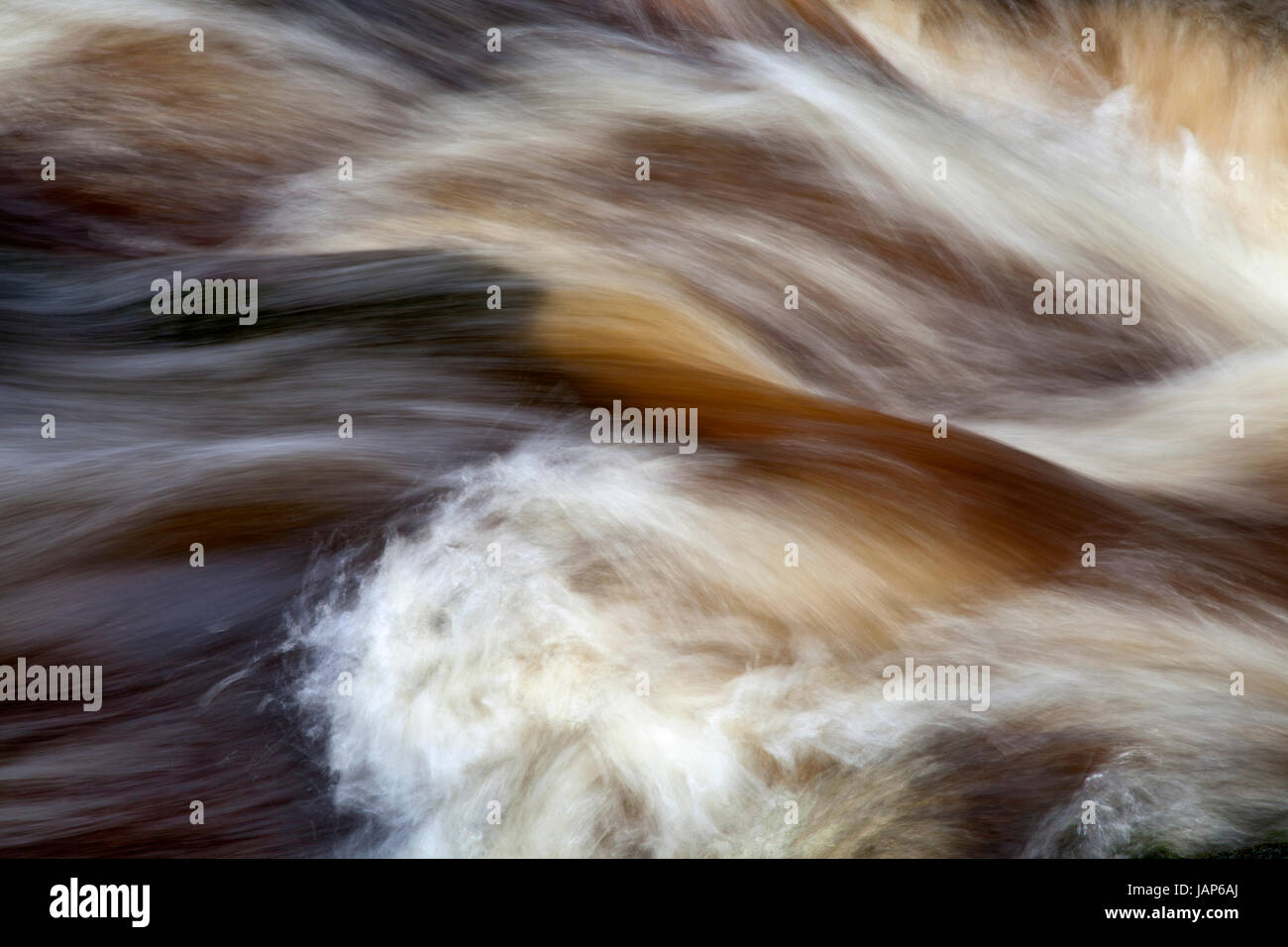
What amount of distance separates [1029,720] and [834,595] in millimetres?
539

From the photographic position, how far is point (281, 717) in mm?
2674

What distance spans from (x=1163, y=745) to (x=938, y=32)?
516cm

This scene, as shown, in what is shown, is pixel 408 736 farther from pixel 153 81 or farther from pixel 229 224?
pixel 153 81

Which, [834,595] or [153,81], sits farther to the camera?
[153,81]

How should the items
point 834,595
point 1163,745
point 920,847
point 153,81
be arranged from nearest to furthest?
point 920,847 → point 1163,745 → point 834,595 → point 153,81

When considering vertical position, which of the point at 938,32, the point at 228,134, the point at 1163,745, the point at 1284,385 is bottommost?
the point at 1163,745

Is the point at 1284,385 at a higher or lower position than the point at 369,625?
higher

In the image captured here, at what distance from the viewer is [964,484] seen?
3.34 meters

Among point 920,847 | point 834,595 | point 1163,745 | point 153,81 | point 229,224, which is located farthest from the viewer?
point 153,81

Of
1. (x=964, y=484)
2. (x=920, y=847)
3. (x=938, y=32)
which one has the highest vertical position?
(x=938, y=32)

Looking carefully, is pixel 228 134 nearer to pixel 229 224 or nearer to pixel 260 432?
pixel 229 224

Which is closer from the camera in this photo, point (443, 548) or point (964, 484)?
point (443, 548)

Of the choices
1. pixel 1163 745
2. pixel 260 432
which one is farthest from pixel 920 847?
pixel 260 432

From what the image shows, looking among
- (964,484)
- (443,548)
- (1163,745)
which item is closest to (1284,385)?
(964,484)
